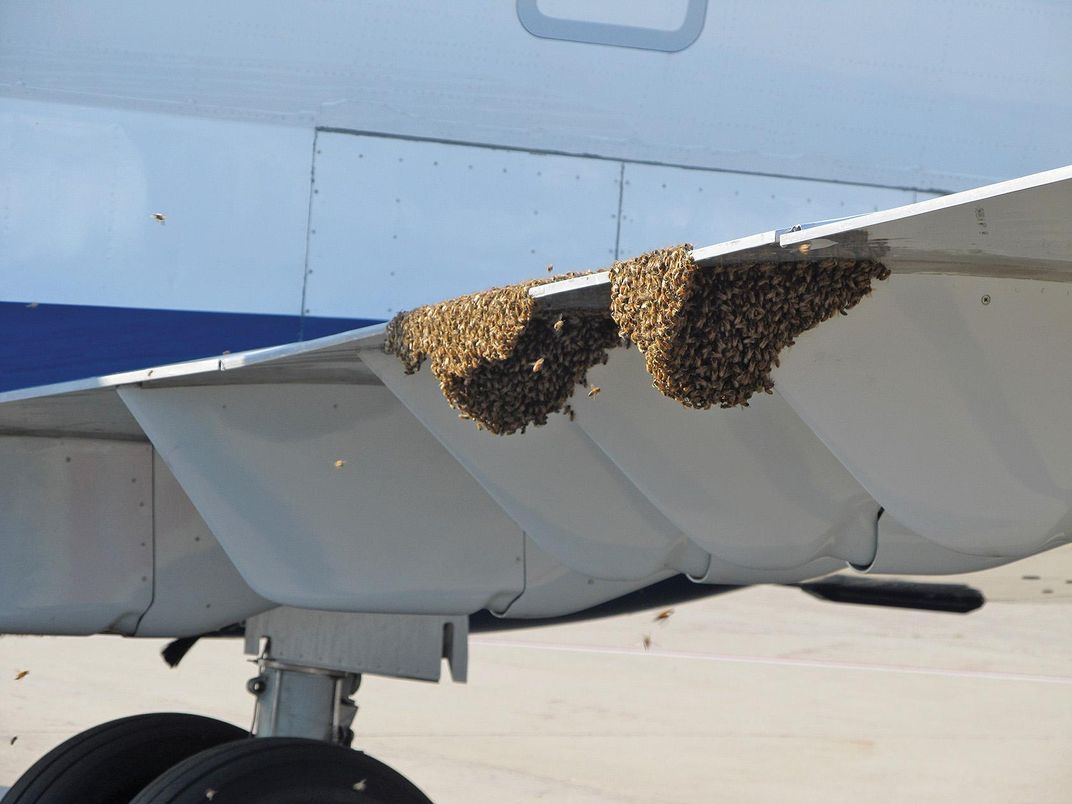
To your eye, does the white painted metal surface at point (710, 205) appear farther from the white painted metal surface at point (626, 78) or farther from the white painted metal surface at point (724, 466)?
the white painted metal surface at point (724, 466)

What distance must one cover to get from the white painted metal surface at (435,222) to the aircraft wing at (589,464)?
25.6 inches

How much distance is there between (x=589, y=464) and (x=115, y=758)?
2.01 m

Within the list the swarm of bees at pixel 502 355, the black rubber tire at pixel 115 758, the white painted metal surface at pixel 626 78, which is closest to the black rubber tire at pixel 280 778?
the black rubber tire at pixel 115 758

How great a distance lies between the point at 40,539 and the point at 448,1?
6.07ft

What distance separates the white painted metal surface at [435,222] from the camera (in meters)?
3.78

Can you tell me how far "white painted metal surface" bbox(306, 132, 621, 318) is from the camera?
378 centimetres

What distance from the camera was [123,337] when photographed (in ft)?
12.3

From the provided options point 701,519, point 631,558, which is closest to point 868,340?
point 701,519

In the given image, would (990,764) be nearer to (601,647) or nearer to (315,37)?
(601,647)

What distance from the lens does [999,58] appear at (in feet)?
13.6

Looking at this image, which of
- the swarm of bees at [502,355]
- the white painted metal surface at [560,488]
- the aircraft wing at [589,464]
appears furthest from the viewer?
the white painted metal surface at [560,488]

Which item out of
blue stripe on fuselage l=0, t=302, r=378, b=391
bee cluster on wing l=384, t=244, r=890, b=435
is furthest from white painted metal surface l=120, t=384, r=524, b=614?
bee cluster on wing l=384, t=244, r=890, b=435

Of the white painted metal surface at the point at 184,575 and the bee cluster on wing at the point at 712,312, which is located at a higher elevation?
the bee cluster on wing at the point at 712,312

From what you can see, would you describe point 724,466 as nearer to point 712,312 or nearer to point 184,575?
point 712,312
